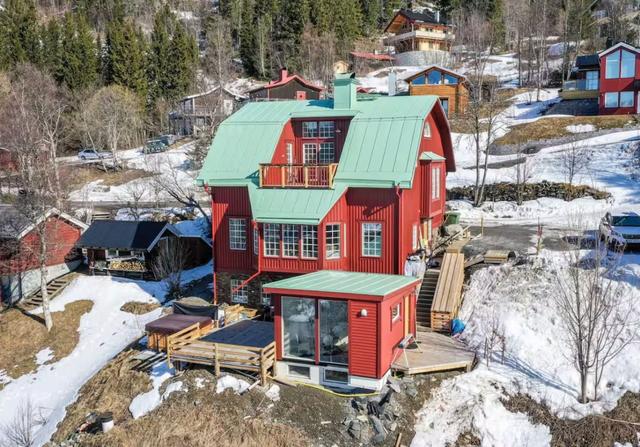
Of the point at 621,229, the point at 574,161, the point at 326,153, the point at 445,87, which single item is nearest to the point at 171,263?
the point at 326,153

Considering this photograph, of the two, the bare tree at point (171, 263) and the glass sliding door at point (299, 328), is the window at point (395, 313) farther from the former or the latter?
the bare tree at point (171, 263)

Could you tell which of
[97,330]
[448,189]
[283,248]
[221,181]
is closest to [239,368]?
[283,248]

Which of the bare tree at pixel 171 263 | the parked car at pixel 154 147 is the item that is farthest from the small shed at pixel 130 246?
the parked car at pixel 154 147

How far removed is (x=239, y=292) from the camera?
23.9 metres

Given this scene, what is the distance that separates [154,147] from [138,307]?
34.0 m

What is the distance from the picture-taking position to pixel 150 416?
55.4 feet

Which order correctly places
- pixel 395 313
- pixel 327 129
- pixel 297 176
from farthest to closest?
pixel 327 129, pixel 297 176, pixel 395 313

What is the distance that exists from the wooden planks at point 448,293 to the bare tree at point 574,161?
15.9 meters

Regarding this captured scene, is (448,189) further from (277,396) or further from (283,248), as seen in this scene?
(277,396)

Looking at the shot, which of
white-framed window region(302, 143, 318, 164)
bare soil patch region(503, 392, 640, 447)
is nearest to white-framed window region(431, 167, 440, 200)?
white-framed window region(302, 143, 318, 164)

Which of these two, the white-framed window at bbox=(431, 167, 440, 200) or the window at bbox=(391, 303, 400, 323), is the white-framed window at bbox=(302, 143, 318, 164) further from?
the window at bbox=(391, 303, 400, 323)

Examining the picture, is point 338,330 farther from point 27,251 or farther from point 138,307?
point 27,251

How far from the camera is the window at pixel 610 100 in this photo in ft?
154

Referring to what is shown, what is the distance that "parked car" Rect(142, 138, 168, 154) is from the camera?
55875 mm
